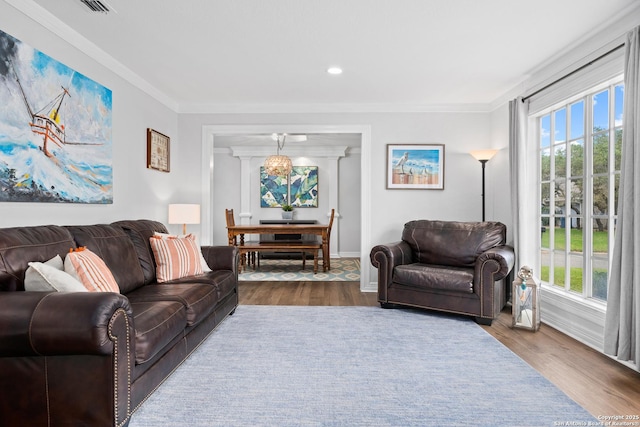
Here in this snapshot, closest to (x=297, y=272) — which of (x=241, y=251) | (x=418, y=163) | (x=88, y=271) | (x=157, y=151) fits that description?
(x=241, y=251)

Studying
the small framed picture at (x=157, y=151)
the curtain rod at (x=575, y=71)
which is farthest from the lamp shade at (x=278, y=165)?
the curtain rod at (x=575, y=71)

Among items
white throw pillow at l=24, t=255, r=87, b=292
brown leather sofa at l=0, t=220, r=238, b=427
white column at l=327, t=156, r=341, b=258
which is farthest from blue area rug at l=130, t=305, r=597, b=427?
white column at l=327, t=156, r=341, b=258

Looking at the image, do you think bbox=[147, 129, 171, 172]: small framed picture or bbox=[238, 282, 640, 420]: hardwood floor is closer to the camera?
bbox=[238, 282, 640, 420]: hardwood floor

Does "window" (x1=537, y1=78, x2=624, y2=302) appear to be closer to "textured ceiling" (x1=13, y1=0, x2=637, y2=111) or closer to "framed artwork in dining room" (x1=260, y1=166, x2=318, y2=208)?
"textured ceiling" (x1=13, y1=0, x2=637, y2=111)

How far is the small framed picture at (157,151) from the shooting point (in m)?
4.23

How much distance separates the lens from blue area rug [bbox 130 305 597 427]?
75.9 inches

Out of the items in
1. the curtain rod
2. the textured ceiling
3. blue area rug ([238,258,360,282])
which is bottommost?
blue area rug ([238,258,360,282])

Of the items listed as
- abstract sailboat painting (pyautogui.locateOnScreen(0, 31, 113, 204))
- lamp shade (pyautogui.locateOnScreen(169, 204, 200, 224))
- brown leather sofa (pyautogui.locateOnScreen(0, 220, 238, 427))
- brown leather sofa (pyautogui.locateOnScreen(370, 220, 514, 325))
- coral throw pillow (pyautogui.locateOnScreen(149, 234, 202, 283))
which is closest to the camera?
brown leather sofa (pyautogui.locateOnScreen(0, 220, 238, 427))

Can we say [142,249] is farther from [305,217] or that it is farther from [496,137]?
[305,217]

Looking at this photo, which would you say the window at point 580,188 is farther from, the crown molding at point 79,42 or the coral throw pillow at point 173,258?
the crown molding at point 79,42

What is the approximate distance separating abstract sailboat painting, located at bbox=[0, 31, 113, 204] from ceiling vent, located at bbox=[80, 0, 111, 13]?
498 mm

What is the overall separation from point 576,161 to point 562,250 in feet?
2.76

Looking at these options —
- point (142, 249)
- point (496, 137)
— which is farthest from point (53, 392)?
point (496, 137)

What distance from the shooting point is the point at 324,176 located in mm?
8461
